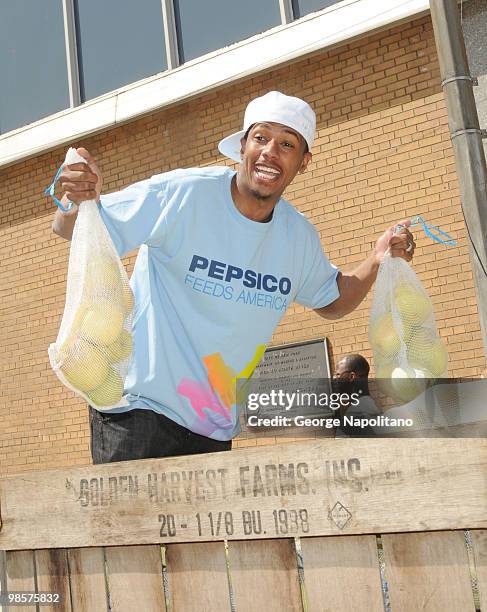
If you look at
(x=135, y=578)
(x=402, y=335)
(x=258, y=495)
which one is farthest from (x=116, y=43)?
(x=258, y=495)

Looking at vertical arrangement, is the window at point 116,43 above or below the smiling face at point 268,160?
above

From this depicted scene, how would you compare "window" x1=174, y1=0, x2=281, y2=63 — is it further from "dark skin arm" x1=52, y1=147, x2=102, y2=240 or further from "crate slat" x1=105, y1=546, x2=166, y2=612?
"crate slat" x1=105, y1=546, x2=166, y2=612

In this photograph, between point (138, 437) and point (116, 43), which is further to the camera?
point (116, 43)

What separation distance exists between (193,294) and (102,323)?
30 centimetres

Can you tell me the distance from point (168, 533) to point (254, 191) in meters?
1.17

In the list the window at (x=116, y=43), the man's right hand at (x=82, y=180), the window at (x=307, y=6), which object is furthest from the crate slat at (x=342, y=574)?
the window at (x=116, y=43)

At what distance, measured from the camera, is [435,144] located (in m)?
8.20

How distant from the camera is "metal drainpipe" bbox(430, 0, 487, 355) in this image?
4.53 meters

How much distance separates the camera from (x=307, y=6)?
349 inches

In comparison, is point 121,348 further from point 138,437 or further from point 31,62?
point 31,62

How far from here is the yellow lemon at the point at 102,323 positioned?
2.56 meters

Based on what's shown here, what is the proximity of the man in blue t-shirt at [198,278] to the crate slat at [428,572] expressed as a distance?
95 cm

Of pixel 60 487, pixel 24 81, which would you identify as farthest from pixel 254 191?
pixel 24 81

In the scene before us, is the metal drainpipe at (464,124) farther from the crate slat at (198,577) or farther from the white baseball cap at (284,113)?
the crate slat at (198,577)
